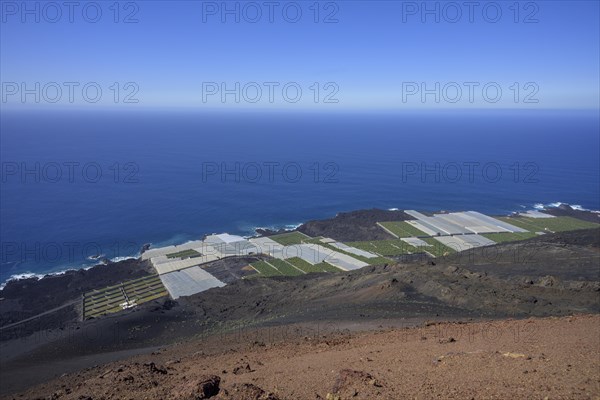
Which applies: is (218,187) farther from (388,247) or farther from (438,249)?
(438,249)

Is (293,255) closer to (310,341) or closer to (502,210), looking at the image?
(310,341)

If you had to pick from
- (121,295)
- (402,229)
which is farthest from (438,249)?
(121,295)

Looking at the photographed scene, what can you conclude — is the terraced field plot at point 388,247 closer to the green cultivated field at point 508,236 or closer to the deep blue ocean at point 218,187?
the green cultivated field at point 508,236

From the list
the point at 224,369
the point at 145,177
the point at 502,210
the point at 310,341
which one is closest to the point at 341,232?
the point at 502,210

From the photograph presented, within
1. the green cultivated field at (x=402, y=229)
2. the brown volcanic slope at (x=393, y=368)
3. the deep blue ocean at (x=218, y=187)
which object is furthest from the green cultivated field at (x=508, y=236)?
the brown volcanic slope at (x=393, y=368)

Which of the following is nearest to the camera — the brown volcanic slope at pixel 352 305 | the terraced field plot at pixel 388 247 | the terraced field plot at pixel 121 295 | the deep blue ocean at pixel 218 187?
the brown volcanic slope at pixel 352 305
